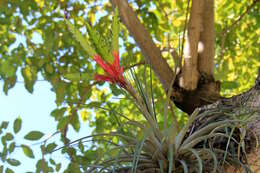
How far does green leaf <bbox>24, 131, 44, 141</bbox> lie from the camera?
1.67 meters

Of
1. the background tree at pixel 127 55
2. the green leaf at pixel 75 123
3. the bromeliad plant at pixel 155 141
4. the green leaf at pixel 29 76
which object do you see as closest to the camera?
the bromeliad plant at pixel 155 141

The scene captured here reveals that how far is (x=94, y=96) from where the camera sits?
3.24 m

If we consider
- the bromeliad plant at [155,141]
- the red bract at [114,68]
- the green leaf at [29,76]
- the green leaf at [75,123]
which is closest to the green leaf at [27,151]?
the green leaf at [75,123]

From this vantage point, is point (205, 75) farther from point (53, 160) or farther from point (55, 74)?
point (55, 74)

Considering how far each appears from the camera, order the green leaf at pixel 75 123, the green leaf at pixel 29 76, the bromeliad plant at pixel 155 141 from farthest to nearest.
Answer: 1. the green leaf at pixel 29 76
2. the green leaf at pixel 75 123
3. the bromeliad plant at pixel 155 141

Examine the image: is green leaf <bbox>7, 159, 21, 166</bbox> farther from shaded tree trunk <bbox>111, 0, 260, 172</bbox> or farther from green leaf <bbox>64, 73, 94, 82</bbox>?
green leaf <bbox>64, 73, 94, 82</bbox>

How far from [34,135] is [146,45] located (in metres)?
0.61

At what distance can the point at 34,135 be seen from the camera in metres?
1.68

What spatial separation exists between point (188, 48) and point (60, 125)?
86 cm

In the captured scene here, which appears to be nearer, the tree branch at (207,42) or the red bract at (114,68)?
the red bract at (114,68)

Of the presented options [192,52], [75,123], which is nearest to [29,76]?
[75,123]

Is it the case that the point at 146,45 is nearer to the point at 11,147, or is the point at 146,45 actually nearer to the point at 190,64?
the point at 190,64

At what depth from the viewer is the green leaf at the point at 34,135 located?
1.67 meters

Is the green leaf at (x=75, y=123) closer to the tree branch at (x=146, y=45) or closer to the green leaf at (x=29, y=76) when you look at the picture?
the green leaf at (x=29, y=76)
